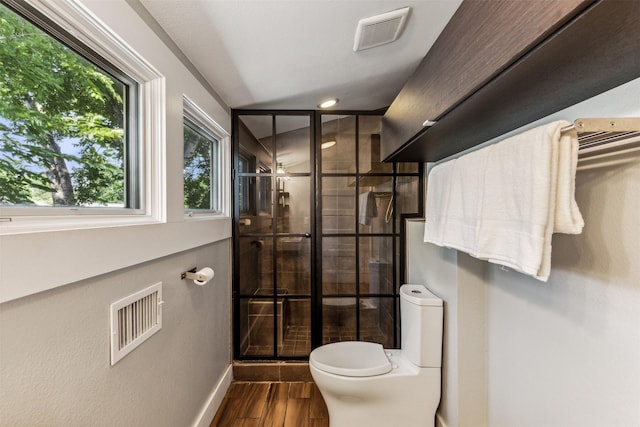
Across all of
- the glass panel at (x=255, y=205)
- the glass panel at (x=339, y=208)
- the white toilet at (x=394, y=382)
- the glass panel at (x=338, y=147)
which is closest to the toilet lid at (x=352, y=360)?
the white toilet at (x=394, y=382)

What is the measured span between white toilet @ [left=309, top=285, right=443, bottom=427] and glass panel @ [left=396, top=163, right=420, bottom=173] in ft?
3.08

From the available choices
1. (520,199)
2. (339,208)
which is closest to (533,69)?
(520,199)

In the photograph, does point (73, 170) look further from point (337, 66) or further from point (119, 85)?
point (337, 66)

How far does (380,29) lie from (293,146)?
105cm

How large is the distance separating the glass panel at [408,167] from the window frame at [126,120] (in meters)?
1.59

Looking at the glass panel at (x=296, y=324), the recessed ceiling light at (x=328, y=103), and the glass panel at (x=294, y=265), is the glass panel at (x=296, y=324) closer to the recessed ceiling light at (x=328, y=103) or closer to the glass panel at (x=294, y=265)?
the glass panel at (x=294, y=265)

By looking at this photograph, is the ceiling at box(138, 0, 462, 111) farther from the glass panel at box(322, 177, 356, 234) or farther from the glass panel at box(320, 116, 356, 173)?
the glass panel at box(322, 177, 356, 234)

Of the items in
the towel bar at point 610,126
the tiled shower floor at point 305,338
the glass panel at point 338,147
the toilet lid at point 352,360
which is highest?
the glass panel at point 338,147

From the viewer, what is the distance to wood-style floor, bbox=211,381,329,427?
5.31 feet

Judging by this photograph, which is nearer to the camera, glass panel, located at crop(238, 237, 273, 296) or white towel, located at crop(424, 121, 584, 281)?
white towel, located at crop(424, 121, 584, 281)

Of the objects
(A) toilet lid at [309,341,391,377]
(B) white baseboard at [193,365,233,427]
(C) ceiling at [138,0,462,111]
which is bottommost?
(B) white baseboard at [193,365,233,427]

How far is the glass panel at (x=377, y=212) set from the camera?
2.04m

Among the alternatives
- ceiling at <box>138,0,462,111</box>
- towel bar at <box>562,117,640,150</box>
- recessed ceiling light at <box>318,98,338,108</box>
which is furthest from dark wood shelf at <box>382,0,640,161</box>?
recessed ceiling light at <box>318,98,338,108</box>

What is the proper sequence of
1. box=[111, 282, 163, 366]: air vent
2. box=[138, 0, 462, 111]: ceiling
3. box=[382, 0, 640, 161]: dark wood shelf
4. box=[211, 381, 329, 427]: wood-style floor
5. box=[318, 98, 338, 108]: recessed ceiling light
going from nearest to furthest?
box=[382, 0, 640, 161]: dark wood shelf, box=[111, 282, 163, 366]: air vent, box=[138, 0, 462, 111]: ceiling, box=[211, 381, 329, 427]: wood-style floor, box=[318, 98, 338, 108]: recessed ceiling light
